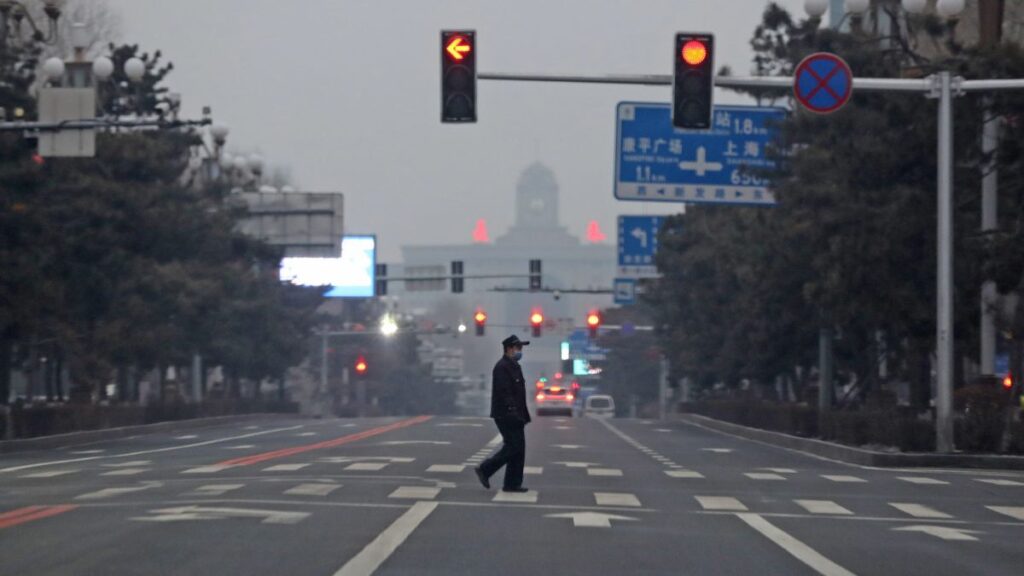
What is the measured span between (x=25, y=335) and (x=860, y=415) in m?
20.4

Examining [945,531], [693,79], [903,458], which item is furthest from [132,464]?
[945,531]

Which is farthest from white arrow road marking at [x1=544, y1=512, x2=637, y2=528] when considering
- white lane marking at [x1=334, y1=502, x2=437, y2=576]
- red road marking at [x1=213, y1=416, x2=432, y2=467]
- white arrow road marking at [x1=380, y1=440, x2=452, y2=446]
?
white arrow road marking at [x1=380, y1=440, x2=452, y2=446]

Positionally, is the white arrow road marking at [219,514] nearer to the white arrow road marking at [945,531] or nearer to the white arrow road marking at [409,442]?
the white arrow road marking at [945,531]

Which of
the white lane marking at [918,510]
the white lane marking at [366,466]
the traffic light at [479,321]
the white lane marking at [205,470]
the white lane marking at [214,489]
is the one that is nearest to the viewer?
the white lane marking at [918,510]

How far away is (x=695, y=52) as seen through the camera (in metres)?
25.1

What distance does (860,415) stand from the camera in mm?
35906

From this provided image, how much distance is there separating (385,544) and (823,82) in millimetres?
15491

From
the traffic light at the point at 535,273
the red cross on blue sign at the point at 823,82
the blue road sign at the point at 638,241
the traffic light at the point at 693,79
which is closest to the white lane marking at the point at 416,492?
the traffic light at the point at 693,79

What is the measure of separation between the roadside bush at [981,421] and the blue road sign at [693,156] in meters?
12.8

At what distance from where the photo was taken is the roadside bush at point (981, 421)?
103 ft

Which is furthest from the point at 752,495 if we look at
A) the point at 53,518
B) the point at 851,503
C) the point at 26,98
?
the point at 26,98

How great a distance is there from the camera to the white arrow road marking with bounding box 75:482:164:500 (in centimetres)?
1959

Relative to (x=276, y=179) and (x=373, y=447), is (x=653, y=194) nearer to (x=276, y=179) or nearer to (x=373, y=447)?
(x=373, y=447)

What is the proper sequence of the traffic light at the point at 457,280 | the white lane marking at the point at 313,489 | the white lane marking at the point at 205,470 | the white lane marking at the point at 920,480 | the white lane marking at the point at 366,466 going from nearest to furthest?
1. the white lane marking at the point at 313,489
2. the white lane marking at the point at 205,470
3. the white lane marking at the point at 920,480
4. the white lane marking at the point at 366,466
5. the traffic light at the point at 457,280
